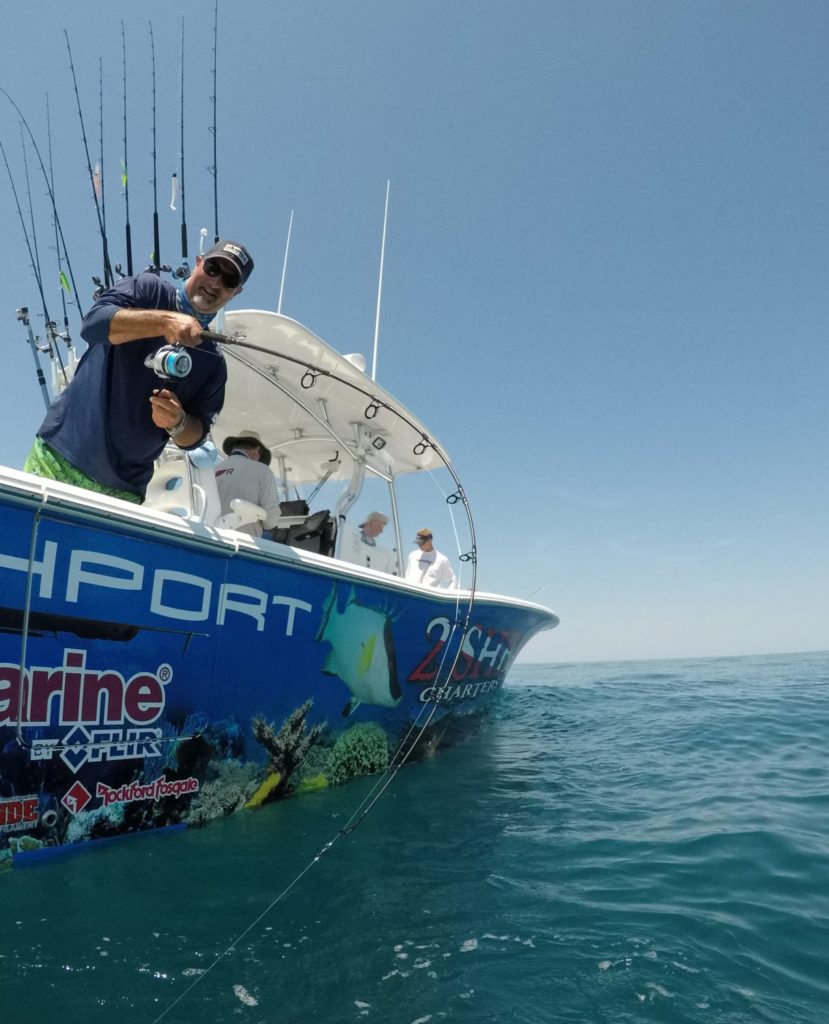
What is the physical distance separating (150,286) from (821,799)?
4960 mm

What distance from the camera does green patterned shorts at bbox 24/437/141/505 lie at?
2.64 meters

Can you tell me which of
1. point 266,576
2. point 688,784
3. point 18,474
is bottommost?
point 688,784

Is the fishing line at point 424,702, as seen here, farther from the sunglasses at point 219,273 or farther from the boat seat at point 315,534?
the boat seat at point 315,534

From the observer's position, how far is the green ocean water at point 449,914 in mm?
1725

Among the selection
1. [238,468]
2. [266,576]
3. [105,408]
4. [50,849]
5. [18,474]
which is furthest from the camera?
[238,468]

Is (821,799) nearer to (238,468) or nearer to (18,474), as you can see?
(238,468)

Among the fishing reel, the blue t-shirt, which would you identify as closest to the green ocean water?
the blue t-shirt

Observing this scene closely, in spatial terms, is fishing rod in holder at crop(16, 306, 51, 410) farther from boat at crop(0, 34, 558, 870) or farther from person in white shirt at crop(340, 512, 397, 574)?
person in white shirt at crop(340, 512, 397, 574)

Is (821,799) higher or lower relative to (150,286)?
lower

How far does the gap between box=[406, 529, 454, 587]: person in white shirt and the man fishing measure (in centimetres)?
368

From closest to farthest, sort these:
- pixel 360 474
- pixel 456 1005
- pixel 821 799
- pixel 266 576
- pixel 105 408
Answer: pixel 456 1005, pixel 105 408, pixel 266 576, pixel 821 799, pixel 360 474

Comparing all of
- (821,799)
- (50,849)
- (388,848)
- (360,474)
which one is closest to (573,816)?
(388,848)

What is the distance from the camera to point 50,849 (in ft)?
7.88

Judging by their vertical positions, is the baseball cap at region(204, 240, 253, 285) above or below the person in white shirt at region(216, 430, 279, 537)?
above
